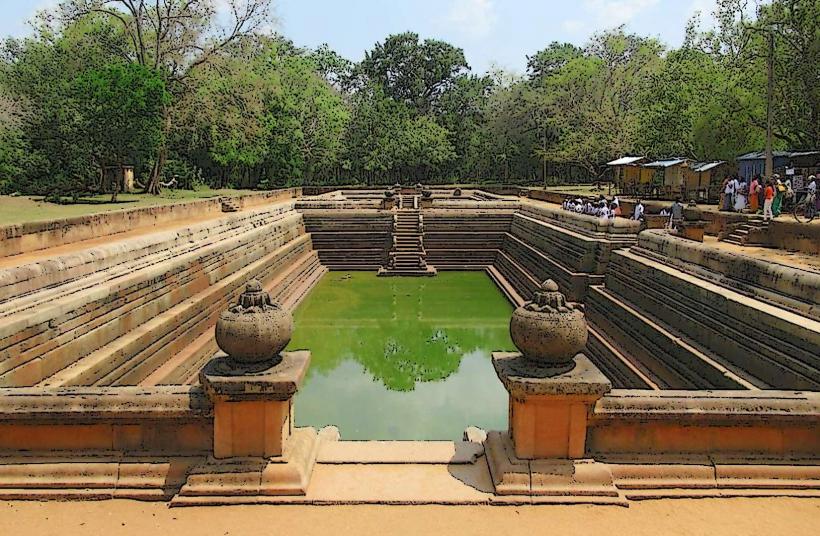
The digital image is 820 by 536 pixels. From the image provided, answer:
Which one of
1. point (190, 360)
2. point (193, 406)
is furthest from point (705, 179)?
point (193, 406)

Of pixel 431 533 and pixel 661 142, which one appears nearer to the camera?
pixel 431 533

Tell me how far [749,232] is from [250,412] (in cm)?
1287

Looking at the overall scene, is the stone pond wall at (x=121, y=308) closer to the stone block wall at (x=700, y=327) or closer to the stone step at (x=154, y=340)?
the stone step at (x=154, y=340)

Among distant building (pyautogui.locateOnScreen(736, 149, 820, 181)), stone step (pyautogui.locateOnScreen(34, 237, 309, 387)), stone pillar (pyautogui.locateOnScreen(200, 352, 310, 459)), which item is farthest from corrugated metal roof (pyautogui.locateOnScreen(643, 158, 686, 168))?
stone pillar (pyautogui.locateOnScreen(200, 352, 310, 459))

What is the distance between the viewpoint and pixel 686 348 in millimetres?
8000

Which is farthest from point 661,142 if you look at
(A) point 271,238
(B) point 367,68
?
(B) point 367,68

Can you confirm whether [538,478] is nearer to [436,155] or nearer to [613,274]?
[613,274]

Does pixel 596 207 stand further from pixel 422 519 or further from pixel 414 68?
pixel 414 68

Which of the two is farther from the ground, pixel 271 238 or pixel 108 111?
pixel 108 111

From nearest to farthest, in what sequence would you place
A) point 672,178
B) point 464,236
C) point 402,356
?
point 402,356, point 464,236, point 672,178

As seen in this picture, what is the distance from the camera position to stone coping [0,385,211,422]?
13.1 ft

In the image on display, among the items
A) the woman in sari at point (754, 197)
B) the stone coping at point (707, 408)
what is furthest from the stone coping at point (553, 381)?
the woman in sari at point (754, 197)

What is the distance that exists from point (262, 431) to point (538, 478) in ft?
5.66

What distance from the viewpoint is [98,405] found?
4.02 m
